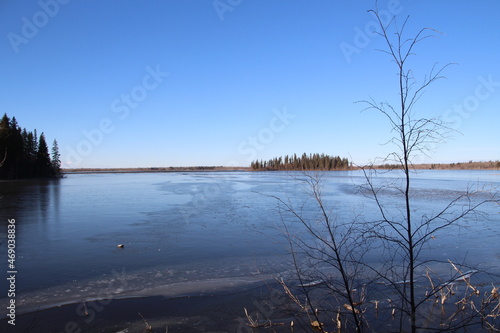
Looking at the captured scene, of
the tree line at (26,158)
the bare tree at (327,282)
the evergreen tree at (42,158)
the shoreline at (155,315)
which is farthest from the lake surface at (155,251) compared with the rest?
the evergreen tree at (42,158)

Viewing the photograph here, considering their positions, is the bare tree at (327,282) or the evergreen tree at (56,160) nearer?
the bare tree at (327,282)

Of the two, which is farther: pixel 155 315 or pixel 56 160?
pixel 56 160

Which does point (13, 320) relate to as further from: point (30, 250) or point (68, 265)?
point (30, 250)

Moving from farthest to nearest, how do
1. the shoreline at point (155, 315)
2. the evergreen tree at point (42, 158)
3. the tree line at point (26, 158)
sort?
the evergreen tree at point (42, 158)
the tree line at point (26, 158)
the shoreline at point (155, 315)

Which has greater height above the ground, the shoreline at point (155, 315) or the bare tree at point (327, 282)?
the bare tree at point (327, 282)

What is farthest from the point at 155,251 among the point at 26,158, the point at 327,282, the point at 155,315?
the point at 26,158

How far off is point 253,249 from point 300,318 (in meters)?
3.38

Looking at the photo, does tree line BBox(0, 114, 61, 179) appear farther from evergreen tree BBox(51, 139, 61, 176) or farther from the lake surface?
the lake surface

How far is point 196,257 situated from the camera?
6.86 m

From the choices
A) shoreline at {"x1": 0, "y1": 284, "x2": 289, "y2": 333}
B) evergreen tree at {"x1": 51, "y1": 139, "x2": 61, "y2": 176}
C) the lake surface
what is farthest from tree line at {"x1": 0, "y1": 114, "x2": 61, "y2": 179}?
shoreline at {"x1": 0, "y1": 284, "x2": 289, "y2": 333}

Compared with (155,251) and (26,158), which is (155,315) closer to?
(155,251)

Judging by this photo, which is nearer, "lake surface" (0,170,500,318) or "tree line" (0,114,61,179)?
"lake surface" (0,170,500,318)

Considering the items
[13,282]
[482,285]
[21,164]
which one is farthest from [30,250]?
[21,164]

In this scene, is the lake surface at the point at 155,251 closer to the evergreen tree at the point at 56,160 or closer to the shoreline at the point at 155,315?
the shoreline at the point at 155,315
